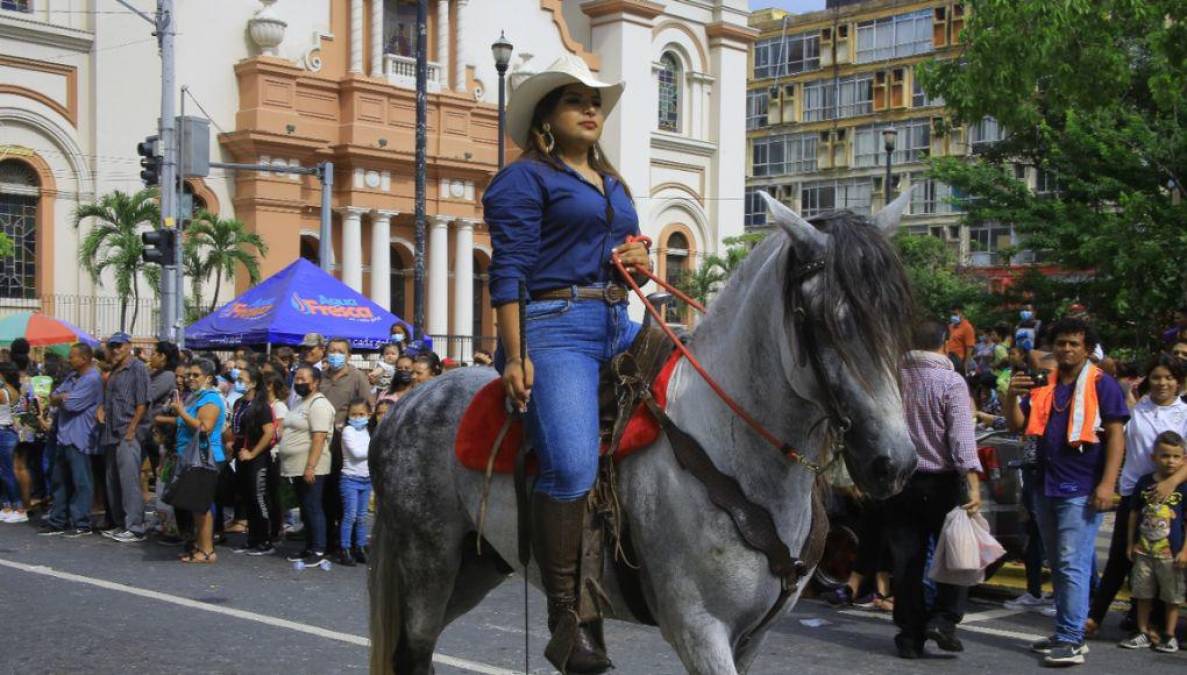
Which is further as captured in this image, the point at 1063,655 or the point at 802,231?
the point at 1063,655

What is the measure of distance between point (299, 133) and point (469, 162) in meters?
5.56

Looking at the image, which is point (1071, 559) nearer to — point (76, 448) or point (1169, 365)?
point (1169, 365)

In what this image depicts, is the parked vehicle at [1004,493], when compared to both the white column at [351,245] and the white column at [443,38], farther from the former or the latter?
the white column at [443,38]

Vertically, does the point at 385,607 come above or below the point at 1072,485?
below

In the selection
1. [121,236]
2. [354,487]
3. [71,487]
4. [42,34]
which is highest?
[42,34]

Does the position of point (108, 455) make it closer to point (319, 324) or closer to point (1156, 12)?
point (319, 324)

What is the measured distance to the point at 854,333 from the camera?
164 inches

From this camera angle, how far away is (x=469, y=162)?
4216 centimetres

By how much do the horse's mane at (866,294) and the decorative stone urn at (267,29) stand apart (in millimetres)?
35863

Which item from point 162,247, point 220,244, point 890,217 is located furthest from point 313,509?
point 220,244

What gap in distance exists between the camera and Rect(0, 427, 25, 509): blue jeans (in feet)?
56.1

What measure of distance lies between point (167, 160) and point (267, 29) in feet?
48.1

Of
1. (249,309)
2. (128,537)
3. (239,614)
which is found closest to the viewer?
(239,614)

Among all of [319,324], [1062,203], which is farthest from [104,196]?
[1062,203]
